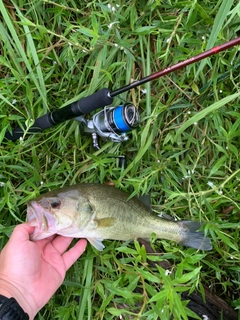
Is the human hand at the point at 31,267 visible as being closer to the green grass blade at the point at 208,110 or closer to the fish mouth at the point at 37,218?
the fish mouth at the point at 37,218

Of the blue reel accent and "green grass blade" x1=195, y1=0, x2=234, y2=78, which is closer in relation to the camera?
"green grass blade" x1=195, y1=0, x2=234, y2=78

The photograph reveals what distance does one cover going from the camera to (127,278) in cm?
286

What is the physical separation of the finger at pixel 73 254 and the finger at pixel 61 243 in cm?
5

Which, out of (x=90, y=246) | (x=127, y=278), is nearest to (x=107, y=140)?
(x=90, y=246)

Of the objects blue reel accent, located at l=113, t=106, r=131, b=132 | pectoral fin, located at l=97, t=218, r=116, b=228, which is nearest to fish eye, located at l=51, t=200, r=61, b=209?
pectoral fin, located at l=97, t=218, r=116, b=228

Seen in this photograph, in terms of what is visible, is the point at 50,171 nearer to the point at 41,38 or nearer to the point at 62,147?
the point at 62,147

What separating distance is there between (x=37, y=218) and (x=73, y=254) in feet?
1.71

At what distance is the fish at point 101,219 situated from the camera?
105 inches

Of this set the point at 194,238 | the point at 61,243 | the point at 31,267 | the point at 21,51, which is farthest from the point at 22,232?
the point at 21,51

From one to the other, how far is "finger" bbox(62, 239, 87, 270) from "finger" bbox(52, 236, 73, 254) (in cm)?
5

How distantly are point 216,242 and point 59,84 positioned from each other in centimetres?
198

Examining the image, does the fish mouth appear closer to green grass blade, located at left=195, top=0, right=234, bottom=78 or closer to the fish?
the fish

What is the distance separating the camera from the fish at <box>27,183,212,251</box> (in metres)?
2.67

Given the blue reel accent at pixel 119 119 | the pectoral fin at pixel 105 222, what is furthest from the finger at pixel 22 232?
the blue reel accent at pixel 119 119
